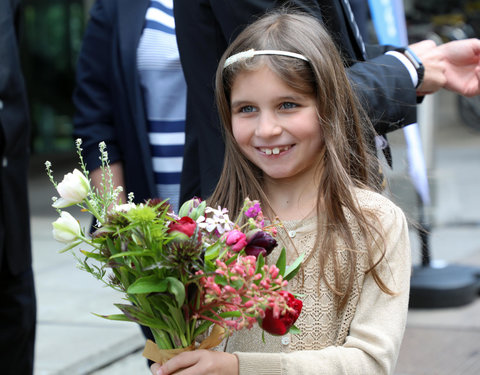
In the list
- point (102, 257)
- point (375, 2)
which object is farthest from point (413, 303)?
point (102, 257)

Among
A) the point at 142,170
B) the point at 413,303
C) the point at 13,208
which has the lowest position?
the point at 413,303

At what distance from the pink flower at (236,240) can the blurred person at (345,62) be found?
2.87 feet

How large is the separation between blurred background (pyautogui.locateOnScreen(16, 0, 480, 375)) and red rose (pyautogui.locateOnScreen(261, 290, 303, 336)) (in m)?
0.98

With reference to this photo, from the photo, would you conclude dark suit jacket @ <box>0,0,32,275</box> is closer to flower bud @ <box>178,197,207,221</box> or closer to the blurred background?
the blurred background

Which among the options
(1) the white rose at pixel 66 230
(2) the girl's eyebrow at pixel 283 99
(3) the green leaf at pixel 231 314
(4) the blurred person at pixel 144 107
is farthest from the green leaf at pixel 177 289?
(4) the blurred person at pixel 144 107

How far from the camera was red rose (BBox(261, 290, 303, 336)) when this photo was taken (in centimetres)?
170

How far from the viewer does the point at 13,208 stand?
361 cm

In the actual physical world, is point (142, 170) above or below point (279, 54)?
below

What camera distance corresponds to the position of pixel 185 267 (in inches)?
65.1

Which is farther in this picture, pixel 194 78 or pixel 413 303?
pixel 413 303

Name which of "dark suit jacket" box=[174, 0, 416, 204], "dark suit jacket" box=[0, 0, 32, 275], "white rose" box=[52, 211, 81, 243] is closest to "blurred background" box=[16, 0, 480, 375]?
"dark suit jacket" box=[174, 0, 416, 204]

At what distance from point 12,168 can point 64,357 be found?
170 centimetres

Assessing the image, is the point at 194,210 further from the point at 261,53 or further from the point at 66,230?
the point at 261,53

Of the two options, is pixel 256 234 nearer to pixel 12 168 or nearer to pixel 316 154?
pixel 316 154
